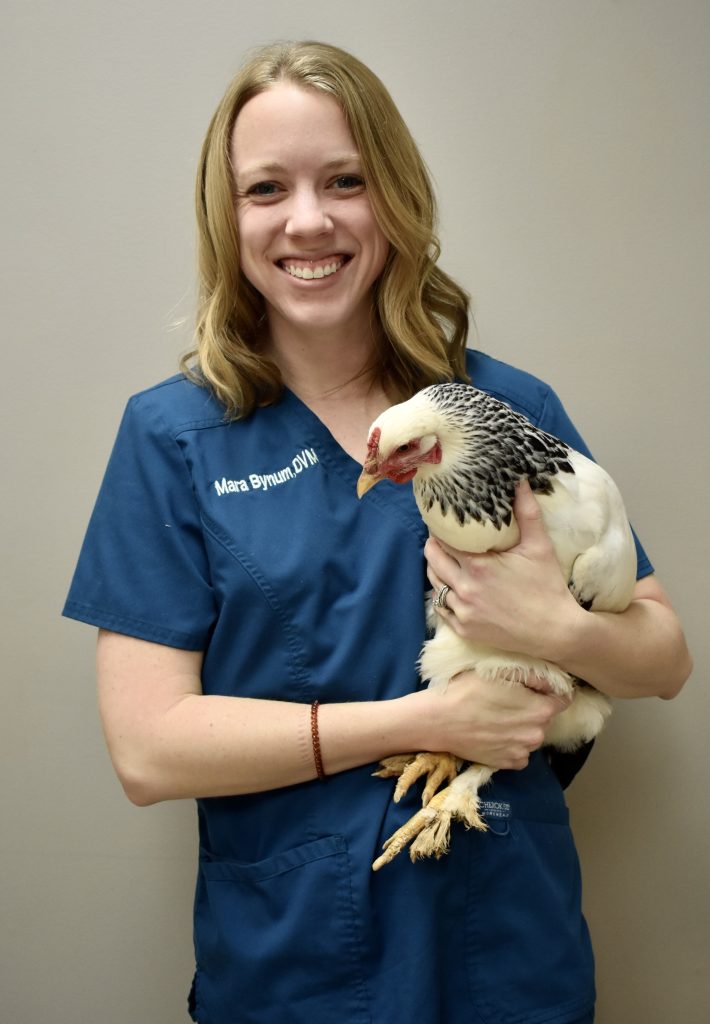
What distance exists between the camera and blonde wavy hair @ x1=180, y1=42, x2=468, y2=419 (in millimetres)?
1293

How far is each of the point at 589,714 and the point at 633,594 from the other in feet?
0.58

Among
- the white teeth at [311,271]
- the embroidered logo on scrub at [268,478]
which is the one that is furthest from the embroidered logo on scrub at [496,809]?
the white teeth at [311,271]

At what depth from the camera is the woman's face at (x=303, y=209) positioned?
127cm

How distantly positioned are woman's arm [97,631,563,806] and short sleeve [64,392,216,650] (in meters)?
0.05

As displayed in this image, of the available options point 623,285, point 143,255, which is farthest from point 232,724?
point 623,285

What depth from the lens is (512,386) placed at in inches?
57.8

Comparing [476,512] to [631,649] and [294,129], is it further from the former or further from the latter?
[294,129]

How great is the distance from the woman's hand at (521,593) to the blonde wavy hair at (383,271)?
1.08 feet

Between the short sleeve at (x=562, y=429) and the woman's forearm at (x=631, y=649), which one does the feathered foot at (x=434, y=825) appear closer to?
the woman's forearm at (x=631, y=649)

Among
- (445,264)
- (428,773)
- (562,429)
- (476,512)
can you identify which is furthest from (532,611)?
(445,264)

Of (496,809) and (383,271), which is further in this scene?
(383,271)

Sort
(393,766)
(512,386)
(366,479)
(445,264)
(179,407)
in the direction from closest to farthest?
(366,479) → (393,766) → (179,407) → (512,386) → (445,264)

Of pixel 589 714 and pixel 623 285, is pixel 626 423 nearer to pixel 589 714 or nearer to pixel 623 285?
pixel 623 285

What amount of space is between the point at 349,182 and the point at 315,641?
0.62 meters
